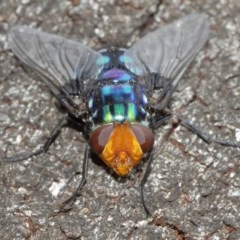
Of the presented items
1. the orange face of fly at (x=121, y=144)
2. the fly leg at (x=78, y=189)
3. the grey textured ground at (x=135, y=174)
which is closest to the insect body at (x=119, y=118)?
the orange face of fly at (x=121, y=144)

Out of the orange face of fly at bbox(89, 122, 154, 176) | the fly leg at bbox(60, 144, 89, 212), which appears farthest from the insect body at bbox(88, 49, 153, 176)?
the fly leg at bbox(60, 144, 89, 212)

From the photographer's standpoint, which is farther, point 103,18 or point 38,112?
point 103,18

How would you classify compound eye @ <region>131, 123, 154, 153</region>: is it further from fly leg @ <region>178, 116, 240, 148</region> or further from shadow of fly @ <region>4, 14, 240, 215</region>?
fly leg @ <region>178, 116, 240, 148</region>

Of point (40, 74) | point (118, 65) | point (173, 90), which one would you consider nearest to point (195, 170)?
point (173, 90)

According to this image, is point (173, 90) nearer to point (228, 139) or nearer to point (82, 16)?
point (228, 139)

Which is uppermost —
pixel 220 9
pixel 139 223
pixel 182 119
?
pixel 220 9

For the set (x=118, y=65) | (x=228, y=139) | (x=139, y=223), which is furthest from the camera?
(x=118, y=65)

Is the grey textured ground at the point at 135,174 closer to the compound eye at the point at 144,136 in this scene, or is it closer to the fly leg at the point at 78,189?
the fly leg at the point at 78,189
